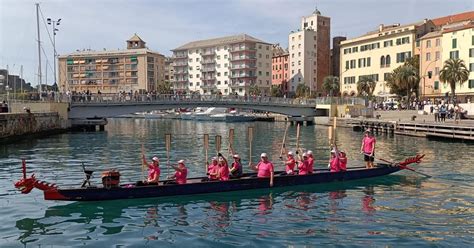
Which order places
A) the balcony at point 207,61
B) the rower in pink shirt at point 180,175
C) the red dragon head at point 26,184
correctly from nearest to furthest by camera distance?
the red dragon head at point 26,184, the rower in pink shirt at point 180,175, the balcony at point 207,61

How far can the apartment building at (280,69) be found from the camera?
511ft

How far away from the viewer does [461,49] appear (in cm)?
8738

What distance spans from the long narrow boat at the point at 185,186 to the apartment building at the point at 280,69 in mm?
126636

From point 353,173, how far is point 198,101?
2114 inches

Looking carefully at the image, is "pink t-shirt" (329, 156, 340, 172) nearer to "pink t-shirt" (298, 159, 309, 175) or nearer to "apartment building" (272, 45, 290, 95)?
"pink t-shirt" (298, 159, 309, 175)

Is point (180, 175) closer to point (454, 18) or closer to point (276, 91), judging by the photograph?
point (454, 18)

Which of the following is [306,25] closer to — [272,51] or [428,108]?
[272,51]

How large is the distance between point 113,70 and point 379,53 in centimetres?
10614

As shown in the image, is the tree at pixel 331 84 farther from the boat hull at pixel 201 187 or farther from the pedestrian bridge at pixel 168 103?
the boat hull at pixel 201 187

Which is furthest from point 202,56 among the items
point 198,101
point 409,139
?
point 409,139

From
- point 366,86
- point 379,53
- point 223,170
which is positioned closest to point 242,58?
point 379,53

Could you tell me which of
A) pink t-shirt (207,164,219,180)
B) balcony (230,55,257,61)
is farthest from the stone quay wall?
balcony (230,55,257,61)

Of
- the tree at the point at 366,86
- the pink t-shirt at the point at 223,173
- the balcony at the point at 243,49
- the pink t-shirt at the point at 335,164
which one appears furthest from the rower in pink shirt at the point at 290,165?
the balcony at the point at 243,49

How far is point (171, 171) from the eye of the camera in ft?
103
